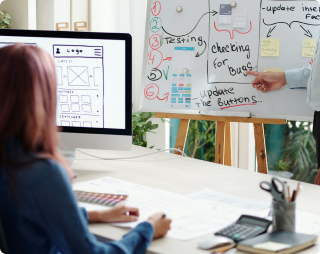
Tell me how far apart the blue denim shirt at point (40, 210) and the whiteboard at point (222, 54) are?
154 centimetres

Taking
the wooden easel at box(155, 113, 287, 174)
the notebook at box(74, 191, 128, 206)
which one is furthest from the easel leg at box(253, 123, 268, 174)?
the notebook at box(74, 191, 128, 206)

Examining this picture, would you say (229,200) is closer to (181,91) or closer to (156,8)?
(181,91)

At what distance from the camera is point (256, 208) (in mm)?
1180

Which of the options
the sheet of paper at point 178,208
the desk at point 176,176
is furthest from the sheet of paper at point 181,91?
the sheet of paper at point 178,208

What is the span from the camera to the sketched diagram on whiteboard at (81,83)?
5.03 ft

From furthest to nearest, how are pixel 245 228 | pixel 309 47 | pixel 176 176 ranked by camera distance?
pixel 309 47 → pixel 176 176 → pixel 245 228

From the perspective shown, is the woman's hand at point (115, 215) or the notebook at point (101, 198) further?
the notebook at point (101, 198)

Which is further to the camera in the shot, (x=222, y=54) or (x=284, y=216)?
(x=222, y=54)

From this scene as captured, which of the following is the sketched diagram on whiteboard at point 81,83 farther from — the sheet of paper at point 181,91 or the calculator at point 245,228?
the sheet of paper at point 181,91

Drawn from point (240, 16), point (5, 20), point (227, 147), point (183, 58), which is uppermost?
point (5, 20)

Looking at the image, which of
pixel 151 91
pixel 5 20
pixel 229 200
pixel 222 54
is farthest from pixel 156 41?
pixel 5 20

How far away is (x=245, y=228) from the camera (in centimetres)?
100

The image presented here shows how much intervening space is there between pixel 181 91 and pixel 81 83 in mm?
863

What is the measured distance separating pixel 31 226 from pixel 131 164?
89 cm
